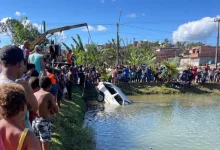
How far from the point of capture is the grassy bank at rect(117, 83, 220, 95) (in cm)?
2253

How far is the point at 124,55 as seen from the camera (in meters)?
40.0

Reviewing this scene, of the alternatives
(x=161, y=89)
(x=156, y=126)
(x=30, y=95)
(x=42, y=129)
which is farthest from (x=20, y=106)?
(x=161, y=89)

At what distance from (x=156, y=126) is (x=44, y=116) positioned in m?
7.71

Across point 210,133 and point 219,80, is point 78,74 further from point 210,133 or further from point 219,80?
point 219,80

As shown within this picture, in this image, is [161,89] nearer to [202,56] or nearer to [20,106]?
[20,106]

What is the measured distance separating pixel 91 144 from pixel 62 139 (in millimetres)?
1824

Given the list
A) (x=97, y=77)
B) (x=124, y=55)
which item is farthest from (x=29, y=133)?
(x=124, y=55)

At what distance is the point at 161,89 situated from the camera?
75.5ft

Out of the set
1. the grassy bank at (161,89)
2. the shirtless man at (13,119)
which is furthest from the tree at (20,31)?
the shirtless man at (13,119)

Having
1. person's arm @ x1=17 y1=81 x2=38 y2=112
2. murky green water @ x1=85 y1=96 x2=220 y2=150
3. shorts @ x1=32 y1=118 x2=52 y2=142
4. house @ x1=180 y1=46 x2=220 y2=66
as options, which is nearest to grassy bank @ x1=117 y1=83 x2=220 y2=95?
murky green water @ x1=85 y1=96 x2=220 y2=150

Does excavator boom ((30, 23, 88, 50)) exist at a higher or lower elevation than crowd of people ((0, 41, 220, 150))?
higher

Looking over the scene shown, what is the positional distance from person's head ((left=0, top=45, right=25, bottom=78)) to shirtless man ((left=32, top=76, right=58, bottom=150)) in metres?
1.62

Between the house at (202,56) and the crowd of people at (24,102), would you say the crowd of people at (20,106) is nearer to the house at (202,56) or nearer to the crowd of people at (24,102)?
the crowd of people at (24,102)

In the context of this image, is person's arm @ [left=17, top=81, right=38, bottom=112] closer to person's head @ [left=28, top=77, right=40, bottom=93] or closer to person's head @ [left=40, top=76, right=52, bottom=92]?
person's head @ [left=28, top=77, right=40, bottom=93]
